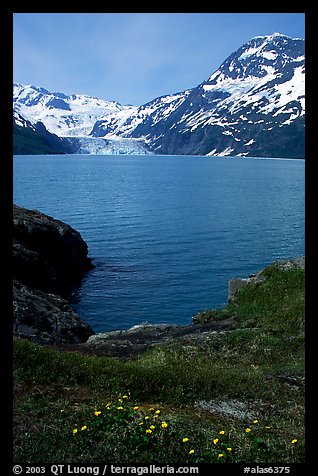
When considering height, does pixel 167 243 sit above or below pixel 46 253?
above

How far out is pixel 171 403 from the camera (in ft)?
42.3

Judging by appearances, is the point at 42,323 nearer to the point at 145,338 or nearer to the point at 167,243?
the point at 145,338

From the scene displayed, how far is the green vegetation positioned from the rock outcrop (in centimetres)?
835

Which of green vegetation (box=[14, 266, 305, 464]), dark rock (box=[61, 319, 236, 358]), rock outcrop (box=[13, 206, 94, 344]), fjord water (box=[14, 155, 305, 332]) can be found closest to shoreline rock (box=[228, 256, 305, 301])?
dark rock (box=[61, 319, 236, 358])

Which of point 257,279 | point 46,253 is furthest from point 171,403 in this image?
point 46,253

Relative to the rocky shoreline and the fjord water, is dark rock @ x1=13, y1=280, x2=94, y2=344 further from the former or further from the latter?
the fjord water

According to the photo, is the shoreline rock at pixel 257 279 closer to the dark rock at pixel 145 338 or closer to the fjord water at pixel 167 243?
the dark rock at pixel 145 338

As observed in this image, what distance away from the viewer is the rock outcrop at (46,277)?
2594 centimetres

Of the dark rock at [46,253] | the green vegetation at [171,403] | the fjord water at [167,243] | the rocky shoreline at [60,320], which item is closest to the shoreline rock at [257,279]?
the rocky shoreline at [60,320]

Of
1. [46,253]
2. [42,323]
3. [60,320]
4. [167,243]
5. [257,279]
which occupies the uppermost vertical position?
[167,243]

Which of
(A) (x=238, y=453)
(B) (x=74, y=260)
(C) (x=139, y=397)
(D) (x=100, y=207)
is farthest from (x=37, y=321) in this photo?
(D) (x=100, y=207)

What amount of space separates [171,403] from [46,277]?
117 ft

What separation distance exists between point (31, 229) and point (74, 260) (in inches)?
385
